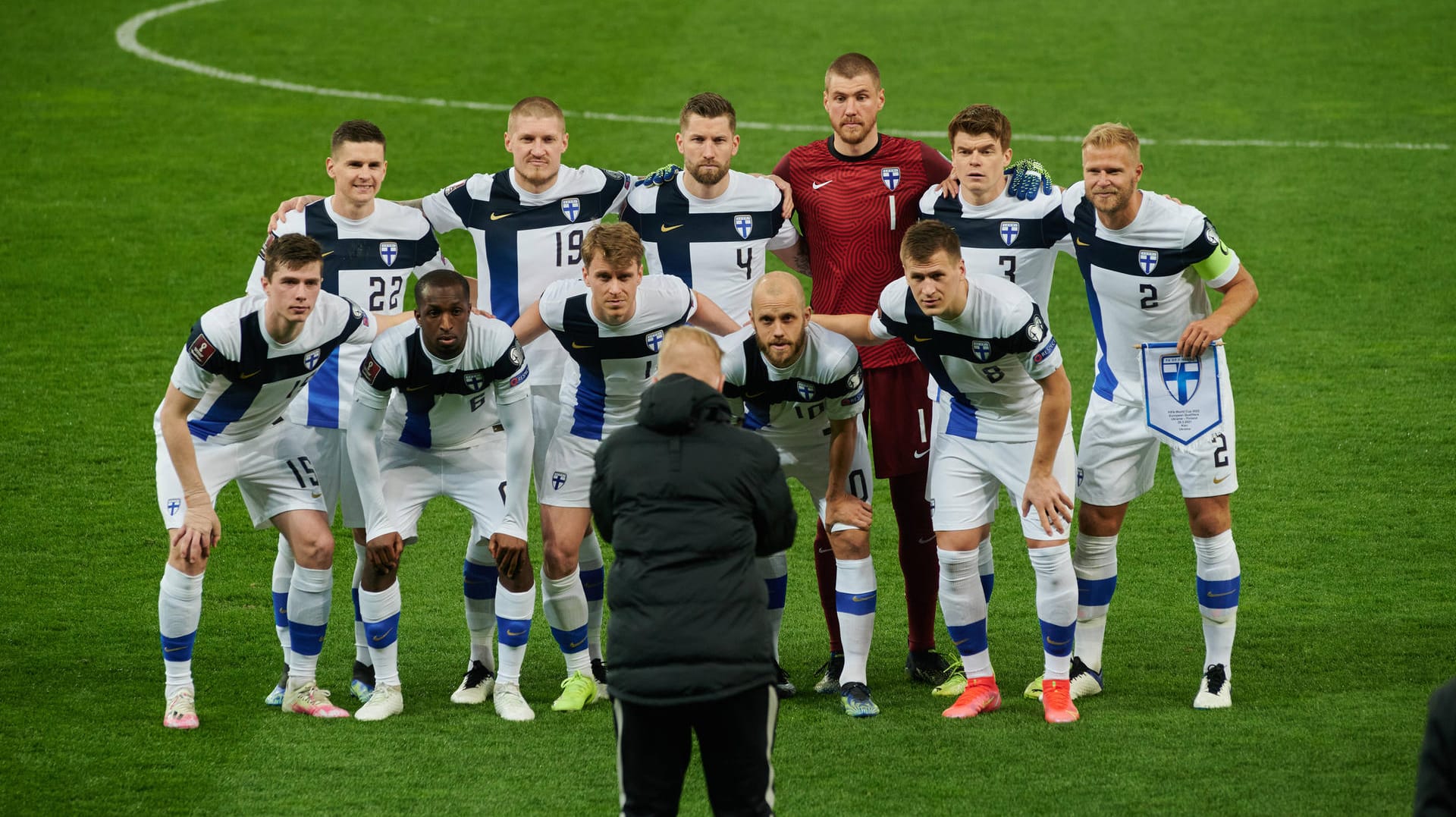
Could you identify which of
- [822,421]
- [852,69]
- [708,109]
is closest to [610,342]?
[822,421]

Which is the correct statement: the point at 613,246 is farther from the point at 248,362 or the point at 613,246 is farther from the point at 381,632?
the point at 381,632

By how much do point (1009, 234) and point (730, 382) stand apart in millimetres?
1361

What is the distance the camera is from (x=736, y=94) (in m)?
19.3

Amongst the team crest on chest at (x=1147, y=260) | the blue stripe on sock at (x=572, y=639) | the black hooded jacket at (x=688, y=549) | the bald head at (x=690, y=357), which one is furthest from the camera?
the blue stripe on sock at (x=572, y=639)

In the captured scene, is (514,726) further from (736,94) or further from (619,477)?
(736,94)

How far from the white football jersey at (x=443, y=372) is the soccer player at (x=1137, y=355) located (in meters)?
2.35

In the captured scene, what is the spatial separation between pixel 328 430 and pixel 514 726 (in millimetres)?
1524

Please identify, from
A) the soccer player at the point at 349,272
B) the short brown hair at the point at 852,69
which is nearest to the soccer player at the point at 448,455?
the soccer player at the point at 349,272

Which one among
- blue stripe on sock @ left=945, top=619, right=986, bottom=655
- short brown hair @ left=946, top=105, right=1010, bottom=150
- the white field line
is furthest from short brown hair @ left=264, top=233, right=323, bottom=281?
the white field line

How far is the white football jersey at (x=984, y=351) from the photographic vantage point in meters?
6.07

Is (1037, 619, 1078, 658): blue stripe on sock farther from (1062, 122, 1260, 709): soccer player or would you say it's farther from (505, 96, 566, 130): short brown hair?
(505, 96, 566, 130): short brown hair

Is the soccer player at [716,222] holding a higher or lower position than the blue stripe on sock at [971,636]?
higher

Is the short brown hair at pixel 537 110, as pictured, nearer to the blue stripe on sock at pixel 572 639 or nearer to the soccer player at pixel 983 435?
the soccer player at pixel 983 435

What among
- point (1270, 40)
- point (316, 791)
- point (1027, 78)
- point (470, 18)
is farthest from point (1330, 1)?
point (316, 791)
